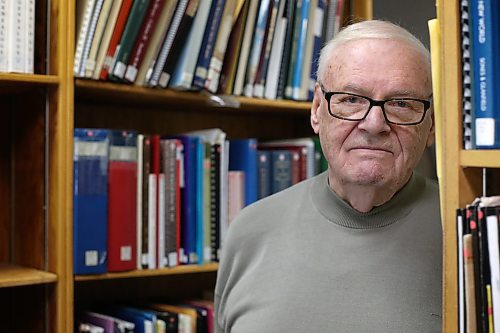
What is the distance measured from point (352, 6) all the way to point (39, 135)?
3.72 ft

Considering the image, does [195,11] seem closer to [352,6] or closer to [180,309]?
[352,6]

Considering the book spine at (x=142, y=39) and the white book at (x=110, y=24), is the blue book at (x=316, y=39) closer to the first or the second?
the book spine at (x=142, y=39)

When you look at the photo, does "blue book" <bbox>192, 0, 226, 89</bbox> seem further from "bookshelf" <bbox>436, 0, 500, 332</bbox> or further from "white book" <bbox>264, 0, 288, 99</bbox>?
"bookshelf" <bbox>436, 0, 500, 332</bbox>

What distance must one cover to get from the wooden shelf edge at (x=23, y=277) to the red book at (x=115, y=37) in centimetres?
51

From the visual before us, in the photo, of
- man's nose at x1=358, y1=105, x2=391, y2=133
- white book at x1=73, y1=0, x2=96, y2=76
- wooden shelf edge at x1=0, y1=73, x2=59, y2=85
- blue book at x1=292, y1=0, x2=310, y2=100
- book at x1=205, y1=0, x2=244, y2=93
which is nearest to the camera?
→ man's nose at x1=358, y1=105, x2=391, y2=133

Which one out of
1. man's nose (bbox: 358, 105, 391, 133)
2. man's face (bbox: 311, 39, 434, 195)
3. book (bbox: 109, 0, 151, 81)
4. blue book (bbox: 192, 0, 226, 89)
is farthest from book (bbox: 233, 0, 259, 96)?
man's nose (bbox: 358, 105, 391, 133)

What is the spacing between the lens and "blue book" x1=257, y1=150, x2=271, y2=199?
2.04m

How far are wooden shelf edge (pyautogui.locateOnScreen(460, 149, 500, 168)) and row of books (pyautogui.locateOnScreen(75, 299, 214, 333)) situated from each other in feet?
3.72

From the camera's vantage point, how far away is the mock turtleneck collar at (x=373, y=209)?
49.9 inches

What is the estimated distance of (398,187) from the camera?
4.23 feet

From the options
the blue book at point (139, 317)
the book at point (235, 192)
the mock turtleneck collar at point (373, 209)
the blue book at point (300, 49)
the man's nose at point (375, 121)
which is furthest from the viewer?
the blue book at point (300, 49)

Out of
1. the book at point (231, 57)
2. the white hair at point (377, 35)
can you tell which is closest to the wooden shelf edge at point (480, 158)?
the white hair at point (377, 35)

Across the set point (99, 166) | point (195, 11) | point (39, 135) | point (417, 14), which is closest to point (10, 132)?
point (39, 135)

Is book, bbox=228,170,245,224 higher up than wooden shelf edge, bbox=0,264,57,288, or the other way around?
book, bbox=228,170,245,224
